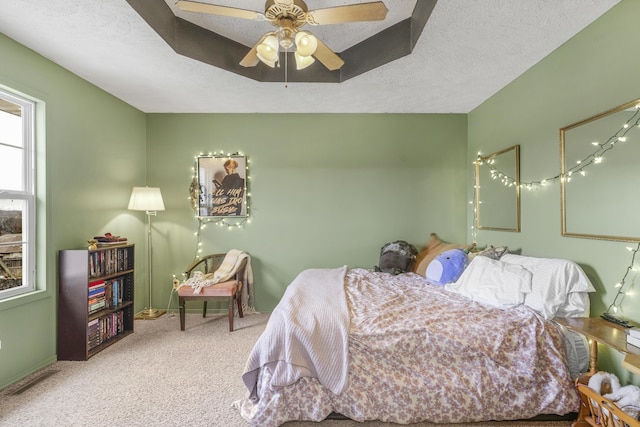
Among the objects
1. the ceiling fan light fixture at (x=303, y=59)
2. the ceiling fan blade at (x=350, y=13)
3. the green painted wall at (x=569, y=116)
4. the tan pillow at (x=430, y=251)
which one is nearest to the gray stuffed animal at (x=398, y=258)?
the tan pillow at (x=430, y=251)

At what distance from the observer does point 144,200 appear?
11.0ft

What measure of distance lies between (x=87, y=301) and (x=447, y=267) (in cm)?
327

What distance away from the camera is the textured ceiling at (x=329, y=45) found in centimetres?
Result: 192

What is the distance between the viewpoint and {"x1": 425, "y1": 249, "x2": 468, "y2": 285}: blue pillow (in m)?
2.74

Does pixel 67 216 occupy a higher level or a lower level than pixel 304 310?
higher

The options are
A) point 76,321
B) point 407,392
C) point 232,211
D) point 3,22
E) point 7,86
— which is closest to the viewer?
point 407,392

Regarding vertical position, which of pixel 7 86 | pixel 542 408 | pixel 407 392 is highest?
pixel 7 86

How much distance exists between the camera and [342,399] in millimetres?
1742

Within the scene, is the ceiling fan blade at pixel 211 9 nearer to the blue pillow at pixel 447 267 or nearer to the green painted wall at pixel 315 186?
the green painted wall at pixel 315 186

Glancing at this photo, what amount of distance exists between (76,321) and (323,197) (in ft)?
9.08

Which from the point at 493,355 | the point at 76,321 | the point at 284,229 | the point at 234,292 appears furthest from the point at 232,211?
the point at 493,355

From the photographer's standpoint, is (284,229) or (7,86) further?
(284,229)

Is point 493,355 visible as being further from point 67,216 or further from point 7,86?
point 7,86

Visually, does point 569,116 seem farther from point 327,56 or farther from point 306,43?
point 306,43
